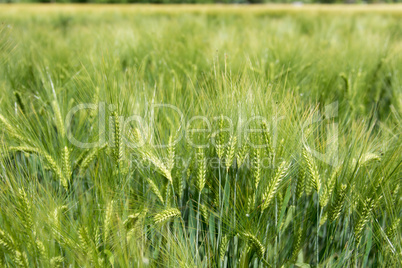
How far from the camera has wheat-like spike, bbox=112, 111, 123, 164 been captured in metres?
0.91

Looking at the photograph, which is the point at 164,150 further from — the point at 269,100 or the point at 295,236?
the point at 295,236

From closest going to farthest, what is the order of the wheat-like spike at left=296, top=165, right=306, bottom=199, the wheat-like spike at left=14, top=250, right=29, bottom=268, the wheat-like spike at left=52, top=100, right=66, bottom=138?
the wheat-like spike at left=14, top=250, right=29, bottom=268, the wheat-like spike at left=296, top=165, right=306, bottom=199, the wheat-like spike at left=52, top=100, right=66, bottom=138

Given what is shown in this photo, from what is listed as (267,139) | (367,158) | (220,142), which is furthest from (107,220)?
(367,158)

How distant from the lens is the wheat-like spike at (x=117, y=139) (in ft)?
2.97

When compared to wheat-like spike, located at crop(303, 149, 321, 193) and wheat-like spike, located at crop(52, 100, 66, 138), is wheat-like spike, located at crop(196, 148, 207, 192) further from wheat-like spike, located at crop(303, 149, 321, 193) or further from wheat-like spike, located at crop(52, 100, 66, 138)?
wheat-like spike, located at crop(52, 100, 66, 138)

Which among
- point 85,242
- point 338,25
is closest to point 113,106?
point 85,242

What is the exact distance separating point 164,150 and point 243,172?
0.28 metres

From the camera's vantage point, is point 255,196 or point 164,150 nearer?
point 255,196

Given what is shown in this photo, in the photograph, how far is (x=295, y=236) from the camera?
97 centimetres

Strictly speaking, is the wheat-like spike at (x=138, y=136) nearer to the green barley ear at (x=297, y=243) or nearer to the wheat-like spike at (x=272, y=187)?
the wheat-like spike at (x=272, y=187)

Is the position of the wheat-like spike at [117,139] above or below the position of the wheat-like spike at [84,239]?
above

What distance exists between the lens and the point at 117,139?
90 cm

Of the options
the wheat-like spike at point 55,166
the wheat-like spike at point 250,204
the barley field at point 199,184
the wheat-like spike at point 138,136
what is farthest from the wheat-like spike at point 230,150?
the wheat-like spike at point 55,166

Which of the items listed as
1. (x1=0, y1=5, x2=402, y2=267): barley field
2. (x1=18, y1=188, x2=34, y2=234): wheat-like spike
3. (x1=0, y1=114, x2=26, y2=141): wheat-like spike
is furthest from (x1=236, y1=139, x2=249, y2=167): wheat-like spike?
(x1=0, y1=114, x2=26, y2=141): wheat-like spike
